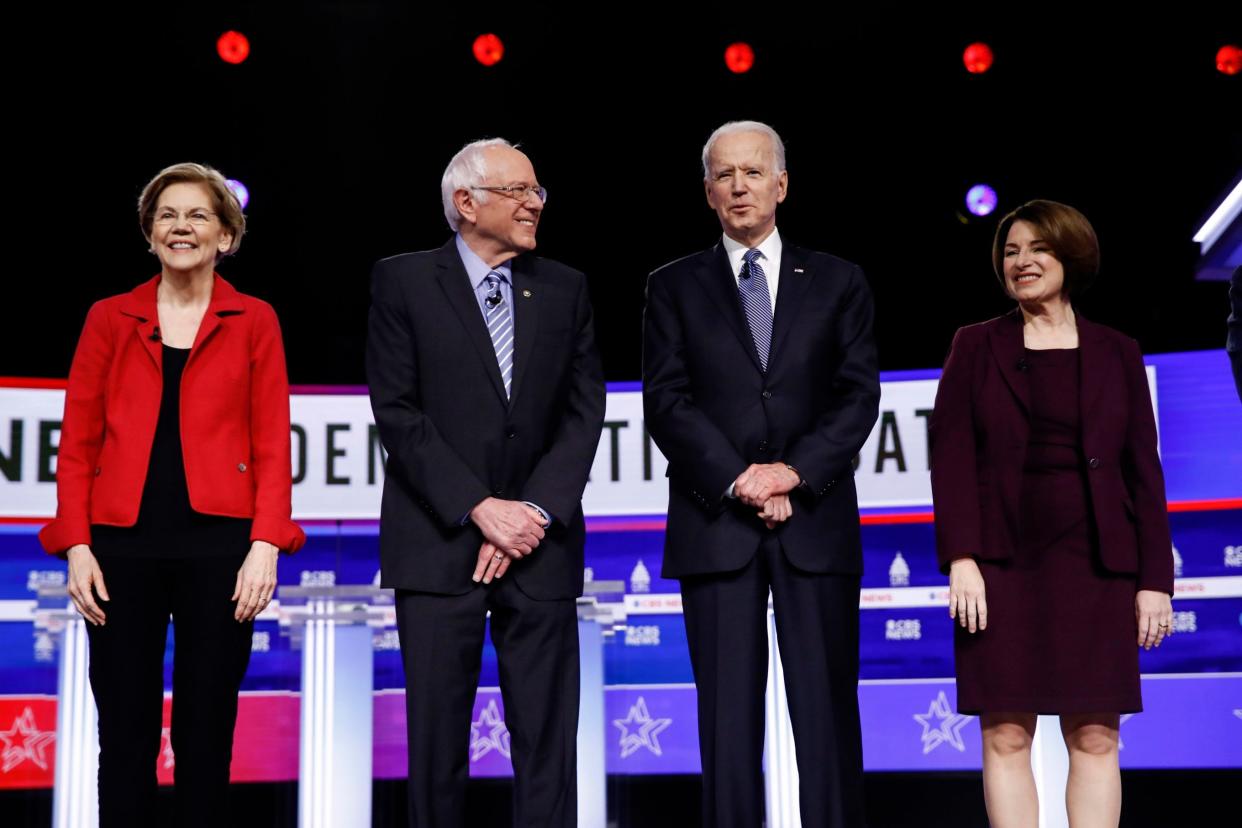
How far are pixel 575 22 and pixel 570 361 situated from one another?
333 centimetres

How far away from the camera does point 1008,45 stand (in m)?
5.77

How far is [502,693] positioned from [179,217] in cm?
112

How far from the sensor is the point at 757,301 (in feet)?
9.66

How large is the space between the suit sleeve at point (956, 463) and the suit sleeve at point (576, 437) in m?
0.71

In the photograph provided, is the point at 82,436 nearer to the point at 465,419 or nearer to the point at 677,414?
the point at 465,419

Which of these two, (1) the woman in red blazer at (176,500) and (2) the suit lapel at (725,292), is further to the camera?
(2) the suit lapel at (725,292)

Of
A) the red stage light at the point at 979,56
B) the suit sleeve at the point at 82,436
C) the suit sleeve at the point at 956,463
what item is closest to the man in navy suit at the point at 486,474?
the suit sleeve at the point at 82,436

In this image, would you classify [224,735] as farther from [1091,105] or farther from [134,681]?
[1091,105]

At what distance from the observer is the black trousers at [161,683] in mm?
2594

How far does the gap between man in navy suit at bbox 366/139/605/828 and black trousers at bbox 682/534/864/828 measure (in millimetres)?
263

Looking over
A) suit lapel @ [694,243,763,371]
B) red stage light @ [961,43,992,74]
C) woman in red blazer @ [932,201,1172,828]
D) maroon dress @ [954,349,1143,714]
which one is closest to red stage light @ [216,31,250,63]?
red stage light @ [961,43,992,74]

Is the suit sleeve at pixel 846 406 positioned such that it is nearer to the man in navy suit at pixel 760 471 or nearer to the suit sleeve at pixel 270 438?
the man in navy suit at pixel 760 471

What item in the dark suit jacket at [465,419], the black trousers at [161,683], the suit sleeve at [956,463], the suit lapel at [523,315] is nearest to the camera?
the black trousers at [161,683]

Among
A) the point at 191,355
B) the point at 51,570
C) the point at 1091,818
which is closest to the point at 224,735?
the point at 191,355
